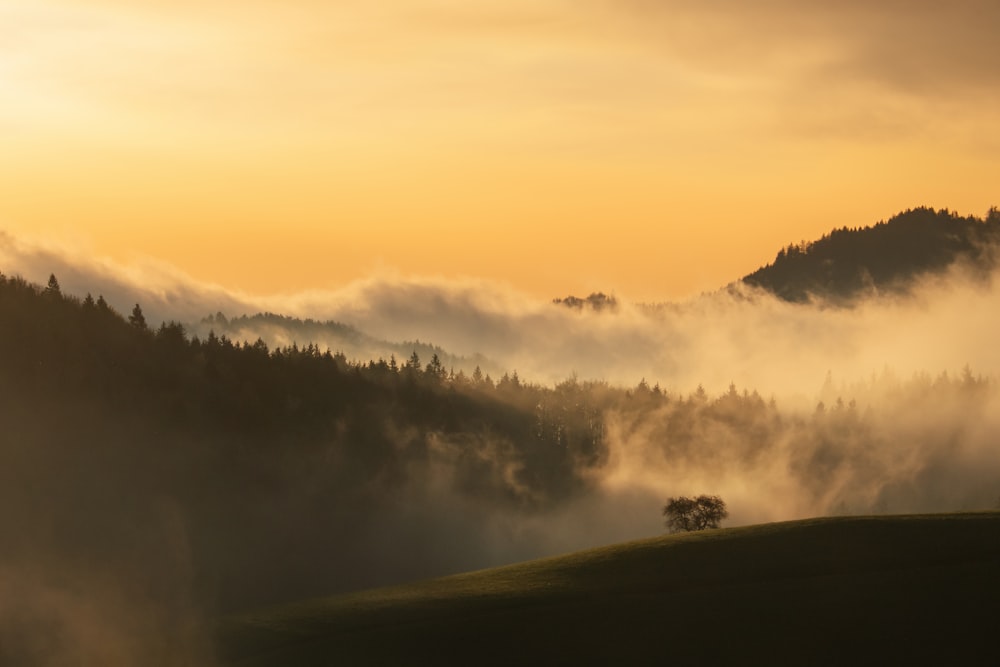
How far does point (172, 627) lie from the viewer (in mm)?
123125

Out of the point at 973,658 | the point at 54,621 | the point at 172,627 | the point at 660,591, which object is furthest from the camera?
the point at 54,621

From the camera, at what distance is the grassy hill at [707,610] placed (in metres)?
95.2

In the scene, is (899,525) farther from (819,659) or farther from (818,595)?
(819,659)

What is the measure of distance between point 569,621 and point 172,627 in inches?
1565

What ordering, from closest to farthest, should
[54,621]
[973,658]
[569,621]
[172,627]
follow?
[973,658], [569,621], [172,627], [54,621]

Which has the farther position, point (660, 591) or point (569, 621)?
point (660, 591)

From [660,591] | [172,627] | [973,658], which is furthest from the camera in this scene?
[172,627]

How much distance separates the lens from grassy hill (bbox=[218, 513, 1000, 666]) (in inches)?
3750

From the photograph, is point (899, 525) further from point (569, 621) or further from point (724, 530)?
point (569, 621)

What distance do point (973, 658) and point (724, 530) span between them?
51727mm

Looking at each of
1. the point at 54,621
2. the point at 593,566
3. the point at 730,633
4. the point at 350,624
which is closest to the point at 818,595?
the point at 730,633

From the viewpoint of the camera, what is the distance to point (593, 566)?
5069 inches

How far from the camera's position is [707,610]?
345 ft

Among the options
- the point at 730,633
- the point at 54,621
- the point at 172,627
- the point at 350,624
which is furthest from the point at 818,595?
the point at 54,621
